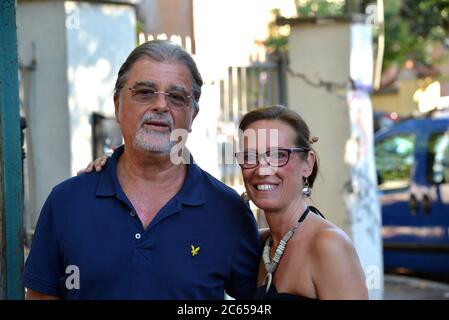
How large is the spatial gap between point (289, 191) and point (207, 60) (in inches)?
147

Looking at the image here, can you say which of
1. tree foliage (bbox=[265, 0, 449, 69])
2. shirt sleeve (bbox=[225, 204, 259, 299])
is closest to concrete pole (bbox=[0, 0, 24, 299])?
shirt sleeve (bbox=[225, 204, 259, 299])

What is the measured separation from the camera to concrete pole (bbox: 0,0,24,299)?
370 centimetres

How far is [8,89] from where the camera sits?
3727 mm

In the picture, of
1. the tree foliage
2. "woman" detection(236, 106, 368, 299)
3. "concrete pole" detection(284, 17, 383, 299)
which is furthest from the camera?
the tree foliage

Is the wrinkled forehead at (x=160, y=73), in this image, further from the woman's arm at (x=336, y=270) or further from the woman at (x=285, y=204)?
the woman's arm at (x=336, y=270)

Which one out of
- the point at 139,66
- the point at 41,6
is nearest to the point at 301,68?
the point at 41,6

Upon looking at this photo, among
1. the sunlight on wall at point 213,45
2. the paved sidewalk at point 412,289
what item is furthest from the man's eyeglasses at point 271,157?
the paved sidewalk at point 412,289

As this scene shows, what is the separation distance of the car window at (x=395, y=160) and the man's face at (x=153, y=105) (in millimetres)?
7010

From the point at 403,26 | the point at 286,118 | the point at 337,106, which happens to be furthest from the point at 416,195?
the point at 403,26

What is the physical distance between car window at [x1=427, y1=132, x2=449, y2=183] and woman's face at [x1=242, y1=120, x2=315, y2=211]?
21.7ft

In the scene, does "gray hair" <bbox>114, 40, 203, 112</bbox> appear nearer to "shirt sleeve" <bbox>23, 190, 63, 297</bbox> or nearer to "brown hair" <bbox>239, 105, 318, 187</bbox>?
"brown hair" <bbox>239, 105, 318, 187</bbox>

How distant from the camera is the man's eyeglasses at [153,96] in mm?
3557

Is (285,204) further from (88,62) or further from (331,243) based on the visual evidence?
(88,62)

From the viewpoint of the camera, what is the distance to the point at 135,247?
11.0 feet
